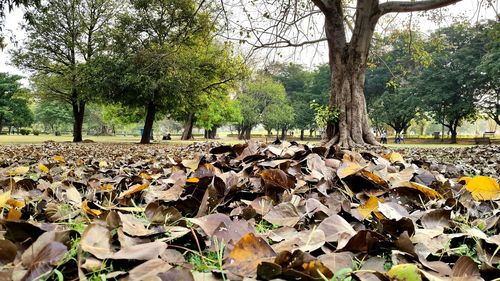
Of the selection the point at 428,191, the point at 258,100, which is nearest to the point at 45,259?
the point at 428,191

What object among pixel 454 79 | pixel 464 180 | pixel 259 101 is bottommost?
pixel 464 180

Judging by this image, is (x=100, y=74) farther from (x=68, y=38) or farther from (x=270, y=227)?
(x=270, y=227)

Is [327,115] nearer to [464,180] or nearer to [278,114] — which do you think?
[464,180]

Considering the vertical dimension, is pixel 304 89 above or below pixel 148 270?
above

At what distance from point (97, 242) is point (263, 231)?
520 millimetres

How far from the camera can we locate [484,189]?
1652mm

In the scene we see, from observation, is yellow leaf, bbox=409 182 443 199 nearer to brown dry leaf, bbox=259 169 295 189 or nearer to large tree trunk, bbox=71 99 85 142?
brown dry leaf, bbox=259 169 295 189

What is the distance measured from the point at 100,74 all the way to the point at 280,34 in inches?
486

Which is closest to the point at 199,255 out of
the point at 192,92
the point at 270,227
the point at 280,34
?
the point at 270,227

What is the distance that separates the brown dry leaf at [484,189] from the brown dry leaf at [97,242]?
5.08ft

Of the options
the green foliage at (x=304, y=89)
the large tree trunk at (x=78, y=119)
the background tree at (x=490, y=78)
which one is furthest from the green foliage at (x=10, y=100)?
the background tree at (x=490, y=78)

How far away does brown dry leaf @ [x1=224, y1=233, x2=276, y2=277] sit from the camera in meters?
0.79

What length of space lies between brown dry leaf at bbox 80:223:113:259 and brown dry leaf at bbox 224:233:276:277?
285 millimetres

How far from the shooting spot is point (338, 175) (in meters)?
1.76
